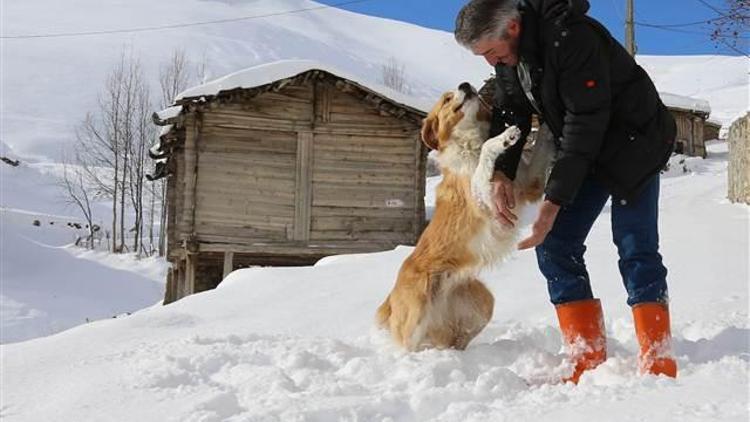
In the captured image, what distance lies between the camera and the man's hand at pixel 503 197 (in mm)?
3178

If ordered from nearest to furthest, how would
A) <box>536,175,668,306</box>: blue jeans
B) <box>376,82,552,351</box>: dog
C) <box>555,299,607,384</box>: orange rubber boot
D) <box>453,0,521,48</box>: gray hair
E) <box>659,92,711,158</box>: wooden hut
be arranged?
<box>453,0,521,48</box>: gray hair < <box>536,175,668,306</box>: blue jeans < <box>555,299,607,384</box>: orange rubber boot < <box>376,82,552,351</box>: dog < <box>659,92,711,158</box>: wooden hut

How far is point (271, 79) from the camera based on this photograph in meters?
14.2

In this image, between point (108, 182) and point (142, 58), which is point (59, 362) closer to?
point (108, 182)

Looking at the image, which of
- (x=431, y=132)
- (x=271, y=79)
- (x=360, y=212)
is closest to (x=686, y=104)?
(x=360, y=212)

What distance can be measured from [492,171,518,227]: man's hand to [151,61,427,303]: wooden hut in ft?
37.4

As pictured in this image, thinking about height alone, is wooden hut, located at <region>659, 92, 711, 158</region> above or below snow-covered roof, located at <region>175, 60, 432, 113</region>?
above

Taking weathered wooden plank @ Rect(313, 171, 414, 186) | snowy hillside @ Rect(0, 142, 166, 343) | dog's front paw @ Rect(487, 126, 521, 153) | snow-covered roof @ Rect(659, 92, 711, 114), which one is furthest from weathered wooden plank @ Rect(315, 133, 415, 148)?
snow-covered roof @ Rect(659, 92, 711, 114)

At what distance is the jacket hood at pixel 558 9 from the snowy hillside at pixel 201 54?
54239 mm

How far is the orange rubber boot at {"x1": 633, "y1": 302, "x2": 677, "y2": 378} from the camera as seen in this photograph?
2.71 meters

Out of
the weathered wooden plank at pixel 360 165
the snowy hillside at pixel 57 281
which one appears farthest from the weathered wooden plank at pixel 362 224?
the snowy hillside at pixel 57 281

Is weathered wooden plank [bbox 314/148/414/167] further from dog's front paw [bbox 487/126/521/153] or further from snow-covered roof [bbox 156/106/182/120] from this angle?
dog's front paw [bbox 487/126/521/153]

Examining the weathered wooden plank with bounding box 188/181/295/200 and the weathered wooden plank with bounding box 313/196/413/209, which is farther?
the weathered wooden plank with bounding box 313/196/413/209

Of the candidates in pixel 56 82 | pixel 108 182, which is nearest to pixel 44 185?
pixel 108 182

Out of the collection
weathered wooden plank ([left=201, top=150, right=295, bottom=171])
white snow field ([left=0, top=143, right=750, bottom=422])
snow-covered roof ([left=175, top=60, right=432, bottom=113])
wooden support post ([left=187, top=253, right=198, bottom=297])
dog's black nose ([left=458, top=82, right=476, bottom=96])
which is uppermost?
snow-covered roof ([left=175, top=60, right=432, bottom=113])
